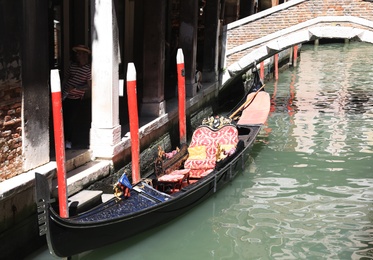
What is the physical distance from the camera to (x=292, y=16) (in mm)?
6578

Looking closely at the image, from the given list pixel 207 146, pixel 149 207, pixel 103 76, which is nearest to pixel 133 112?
pixel 103 76

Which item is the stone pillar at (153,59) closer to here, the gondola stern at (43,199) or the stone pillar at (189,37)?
the stone pillar at (189,37)

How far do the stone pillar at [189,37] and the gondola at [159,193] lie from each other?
0.80 m

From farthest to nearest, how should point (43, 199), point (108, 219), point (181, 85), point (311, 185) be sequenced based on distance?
point (181, 85) → point (311, 185) → point (108, 219) → point (43, 199)

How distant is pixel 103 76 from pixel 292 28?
3.08 metres

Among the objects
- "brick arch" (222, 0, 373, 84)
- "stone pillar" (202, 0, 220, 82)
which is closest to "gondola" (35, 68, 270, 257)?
"brick arch" (222, 0, 373, 84)

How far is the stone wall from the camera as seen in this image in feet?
9.77

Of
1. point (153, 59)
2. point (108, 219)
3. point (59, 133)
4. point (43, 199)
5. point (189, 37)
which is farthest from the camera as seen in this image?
point (189, 37)

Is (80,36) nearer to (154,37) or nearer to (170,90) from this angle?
(154,37)

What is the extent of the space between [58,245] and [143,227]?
0.66 metres

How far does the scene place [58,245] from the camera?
296 cm

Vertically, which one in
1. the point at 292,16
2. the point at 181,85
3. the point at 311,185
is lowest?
the point at 311,185

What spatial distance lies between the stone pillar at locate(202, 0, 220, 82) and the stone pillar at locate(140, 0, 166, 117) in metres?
1.97

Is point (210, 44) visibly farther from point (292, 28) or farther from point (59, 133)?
point (59, 133)
